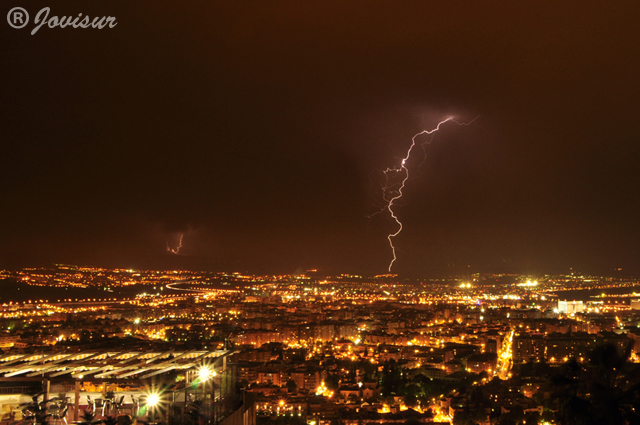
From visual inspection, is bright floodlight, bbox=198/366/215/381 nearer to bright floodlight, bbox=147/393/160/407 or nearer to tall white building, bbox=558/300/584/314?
bright floodlight, bbox=147/393/160/407

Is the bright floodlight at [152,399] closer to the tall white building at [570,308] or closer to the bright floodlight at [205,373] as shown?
the bright floodlight at [205,373]

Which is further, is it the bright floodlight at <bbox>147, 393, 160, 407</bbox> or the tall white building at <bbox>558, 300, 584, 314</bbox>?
the tall white building at <bbox>558, 300, 584, 314</bbox>

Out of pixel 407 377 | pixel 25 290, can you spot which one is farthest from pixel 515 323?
pixel 25 290

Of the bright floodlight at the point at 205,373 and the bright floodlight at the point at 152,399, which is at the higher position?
the bright floodlight at the point at 205,373

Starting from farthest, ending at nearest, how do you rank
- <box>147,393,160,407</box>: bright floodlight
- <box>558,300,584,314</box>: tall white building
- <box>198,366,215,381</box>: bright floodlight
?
1. <box>558,300,584,314</box>: tall white building
2. <box>198,366,215,381</box>: bright floodlight
3. <box>147,393,160,407</box>: bright floodlight

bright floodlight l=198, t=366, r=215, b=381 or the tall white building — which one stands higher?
bright floodlight l=198, t=366, r=215, b=381


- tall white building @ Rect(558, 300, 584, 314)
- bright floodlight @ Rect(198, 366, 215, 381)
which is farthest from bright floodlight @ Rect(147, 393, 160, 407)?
tall white building @ Rect(558, 300, 584, 314)

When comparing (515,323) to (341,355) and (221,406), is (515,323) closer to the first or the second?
(341,355)

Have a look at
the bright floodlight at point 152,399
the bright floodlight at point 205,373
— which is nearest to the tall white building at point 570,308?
the bright floodlight at point 205,373

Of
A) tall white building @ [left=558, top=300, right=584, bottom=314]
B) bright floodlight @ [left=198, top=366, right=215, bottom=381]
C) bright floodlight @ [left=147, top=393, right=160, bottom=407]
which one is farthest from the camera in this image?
tall white building @ [left=558, top=300, right=584, bottom=314]
